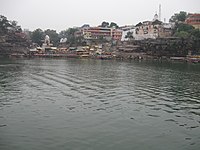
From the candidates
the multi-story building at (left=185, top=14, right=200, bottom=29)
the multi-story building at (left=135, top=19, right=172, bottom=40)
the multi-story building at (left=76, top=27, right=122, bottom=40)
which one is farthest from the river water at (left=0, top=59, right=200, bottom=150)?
the multi-story building at (left=76, top=27, right=122, bottom=40)

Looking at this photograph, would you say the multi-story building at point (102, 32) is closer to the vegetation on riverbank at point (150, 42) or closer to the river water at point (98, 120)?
the vegetation on riverbank at point (150, 42)

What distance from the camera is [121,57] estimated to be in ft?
346

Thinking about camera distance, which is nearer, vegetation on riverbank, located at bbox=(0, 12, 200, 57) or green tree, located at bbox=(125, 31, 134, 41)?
vegetation on riverbank, located at bbox=(0, 12, 200, 57)

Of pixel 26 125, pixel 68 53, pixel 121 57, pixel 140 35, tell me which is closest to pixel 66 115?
pixel 26 125

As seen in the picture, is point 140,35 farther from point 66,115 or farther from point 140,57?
point 66,115

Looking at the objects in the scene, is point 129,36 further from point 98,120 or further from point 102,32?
point 98,120

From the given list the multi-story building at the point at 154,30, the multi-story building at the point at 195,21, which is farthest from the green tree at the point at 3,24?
the multi-story building at the point at 195,21

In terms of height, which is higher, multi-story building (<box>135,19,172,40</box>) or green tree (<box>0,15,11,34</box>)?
green tree (<box>0,15,11,34</box>)

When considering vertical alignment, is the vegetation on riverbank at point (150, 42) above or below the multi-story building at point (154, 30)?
below

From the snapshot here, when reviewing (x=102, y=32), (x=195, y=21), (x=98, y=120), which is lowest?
(x=98, y=120)

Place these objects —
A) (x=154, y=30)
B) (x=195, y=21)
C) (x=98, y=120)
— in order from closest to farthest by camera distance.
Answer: (x=98, y=120), (x=195, y=21), (x=154, y=30)

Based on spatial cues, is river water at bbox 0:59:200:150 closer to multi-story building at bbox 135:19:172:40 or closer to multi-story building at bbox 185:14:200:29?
multi-story building at bbox 185:14:200:29

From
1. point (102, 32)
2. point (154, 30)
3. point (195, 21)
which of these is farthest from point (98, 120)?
point (102, 32)

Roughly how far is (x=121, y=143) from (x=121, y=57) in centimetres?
9237
